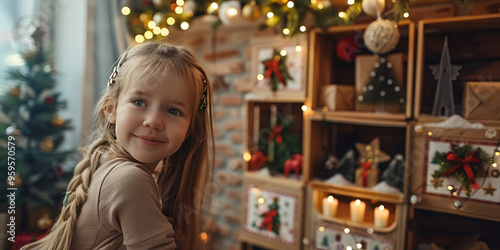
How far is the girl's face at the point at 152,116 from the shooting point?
0.83 meters

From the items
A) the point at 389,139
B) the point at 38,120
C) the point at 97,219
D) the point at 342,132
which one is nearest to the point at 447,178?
the point at 389,139

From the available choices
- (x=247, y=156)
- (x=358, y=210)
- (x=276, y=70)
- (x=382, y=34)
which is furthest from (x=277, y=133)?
(x=382, y=34)

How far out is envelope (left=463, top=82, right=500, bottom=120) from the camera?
3.56ft

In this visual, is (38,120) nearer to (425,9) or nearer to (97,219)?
(97,219)

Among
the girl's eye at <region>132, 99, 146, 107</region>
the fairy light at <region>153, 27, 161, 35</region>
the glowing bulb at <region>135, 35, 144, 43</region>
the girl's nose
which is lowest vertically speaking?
the girl's nose

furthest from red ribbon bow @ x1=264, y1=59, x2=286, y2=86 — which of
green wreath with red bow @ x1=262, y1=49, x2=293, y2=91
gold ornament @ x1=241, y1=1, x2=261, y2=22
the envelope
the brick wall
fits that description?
the envelope

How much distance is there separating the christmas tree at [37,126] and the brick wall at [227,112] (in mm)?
763

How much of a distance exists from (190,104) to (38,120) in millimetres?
947

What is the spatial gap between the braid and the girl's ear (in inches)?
3.1

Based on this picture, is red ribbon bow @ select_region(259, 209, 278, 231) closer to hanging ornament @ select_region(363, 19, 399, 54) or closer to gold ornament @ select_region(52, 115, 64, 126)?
hanging ornament @ select_region(363, 19, 399, 54)

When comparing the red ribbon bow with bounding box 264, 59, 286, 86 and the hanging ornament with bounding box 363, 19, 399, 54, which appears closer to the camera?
the hanging ornament with bounding box 363, 19, 399, 54

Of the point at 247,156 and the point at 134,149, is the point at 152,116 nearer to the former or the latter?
the point at 134,149

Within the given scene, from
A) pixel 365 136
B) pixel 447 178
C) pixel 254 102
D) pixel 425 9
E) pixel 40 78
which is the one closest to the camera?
pixel 447 178

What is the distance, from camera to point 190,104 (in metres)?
0.89
